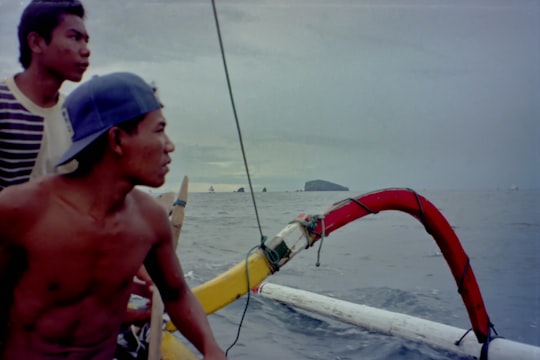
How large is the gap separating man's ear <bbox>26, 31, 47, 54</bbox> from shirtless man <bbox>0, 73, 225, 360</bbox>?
0.84m

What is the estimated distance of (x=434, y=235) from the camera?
15.3 ft

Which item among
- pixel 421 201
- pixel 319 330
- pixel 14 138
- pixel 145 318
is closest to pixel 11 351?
pixel 14 138

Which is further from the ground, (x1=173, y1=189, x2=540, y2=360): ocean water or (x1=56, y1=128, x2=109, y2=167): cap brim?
(x1=56, y1=128, x2=109, y2=167): cap brim

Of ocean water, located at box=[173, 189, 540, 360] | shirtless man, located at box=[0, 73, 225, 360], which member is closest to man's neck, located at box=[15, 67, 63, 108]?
shirtless man, located at box=[0, 73, 225, 360]

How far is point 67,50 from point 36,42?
145 mm

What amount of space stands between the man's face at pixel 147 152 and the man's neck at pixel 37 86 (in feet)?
3.12

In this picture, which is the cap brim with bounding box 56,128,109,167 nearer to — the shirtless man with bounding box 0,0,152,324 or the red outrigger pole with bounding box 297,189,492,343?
the shirtless man with bounding box 0,0,152,324

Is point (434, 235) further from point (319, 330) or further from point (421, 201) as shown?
point (319, 330)

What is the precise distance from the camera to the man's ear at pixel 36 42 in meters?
2.18

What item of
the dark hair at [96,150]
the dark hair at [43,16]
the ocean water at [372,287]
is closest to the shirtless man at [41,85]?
the dark hair at [43,16]

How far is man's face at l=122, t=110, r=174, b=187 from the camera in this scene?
1474mm

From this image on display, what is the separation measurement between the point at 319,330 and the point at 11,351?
211 inches

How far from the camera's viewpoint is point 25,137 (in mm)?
2074

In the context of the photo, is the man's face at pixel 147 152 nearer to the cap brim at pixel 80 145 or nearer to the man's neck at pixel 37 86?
the cap brim at pixel 80 145
